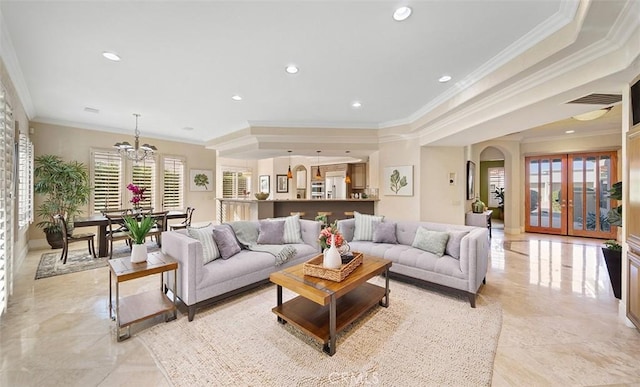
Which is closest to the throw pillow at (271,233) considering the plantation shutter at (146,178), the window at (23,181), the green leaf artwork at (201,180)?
the window at (23,181)

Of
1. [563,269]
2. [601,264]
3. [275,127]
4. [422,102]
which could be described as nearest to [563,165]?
[601,264]

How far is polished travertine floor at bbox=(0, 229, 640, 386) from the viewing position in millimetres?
1860

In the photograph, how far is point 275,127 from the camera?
18.4 feet

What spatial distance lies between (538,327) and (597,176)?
21.7 feet

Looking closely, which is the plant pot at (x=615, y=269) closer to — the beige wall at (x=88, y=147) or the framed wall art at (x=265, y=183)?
the beige wall at (x=88, y=147)

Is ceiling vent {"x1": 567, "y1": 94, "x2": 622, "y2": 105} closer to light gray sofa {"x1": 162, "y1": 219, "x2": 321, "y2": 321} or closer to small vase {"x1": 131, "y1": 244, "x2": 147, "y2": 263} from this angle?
light gray sofa {"x1": 162, "y1": 219, "x2": 321, "y2": 321}

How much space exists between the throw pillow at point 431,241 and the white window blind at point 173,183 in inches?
261

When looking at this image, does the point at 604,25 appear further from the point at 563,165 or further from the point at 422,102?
the point at 563,165

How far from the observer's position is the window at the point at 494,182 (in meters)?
9.61

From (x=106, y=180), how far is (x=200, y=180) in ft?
7.22

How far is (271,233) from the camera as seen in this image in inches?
153

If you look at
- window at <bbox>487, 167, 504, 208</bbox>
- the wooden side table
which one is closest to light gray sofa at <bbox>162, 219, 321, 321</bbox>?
the wooden side table

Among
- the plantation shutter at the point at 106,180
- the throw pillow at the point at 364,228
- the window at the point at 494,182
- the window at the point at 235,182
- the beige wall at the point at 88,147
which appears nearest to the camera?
the throw pillow at the point at 364,228

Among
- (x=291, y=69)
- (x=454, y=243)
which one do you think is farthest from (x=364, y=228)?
(x=291, y=69)
